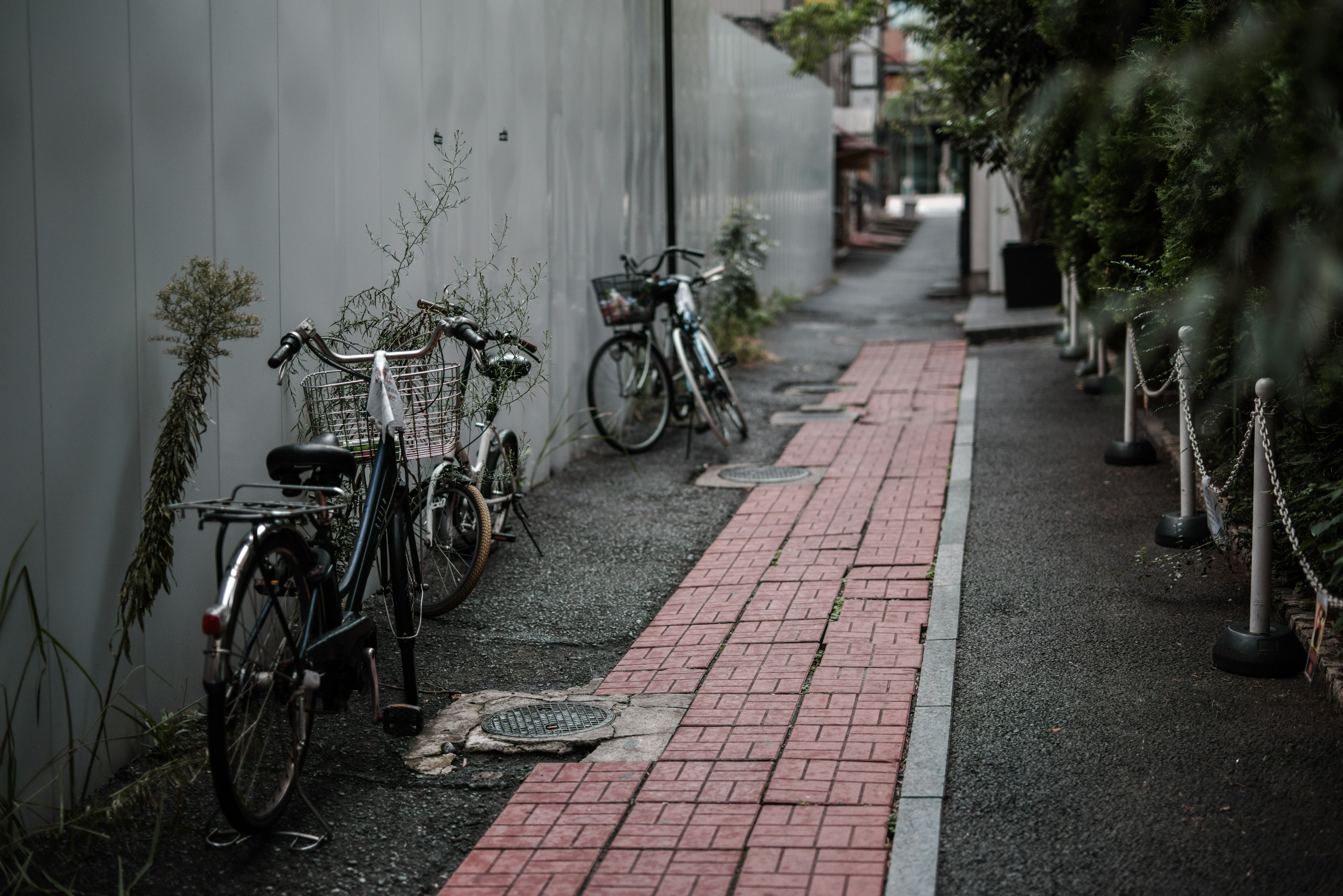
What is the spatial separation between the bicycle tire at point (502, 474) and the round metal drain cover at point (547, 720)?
1657 millimetres

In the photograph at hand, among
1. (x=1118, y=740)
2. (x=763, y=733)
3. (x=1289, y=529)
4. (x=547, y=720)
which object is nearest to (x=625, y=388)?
(x=547, y=720)

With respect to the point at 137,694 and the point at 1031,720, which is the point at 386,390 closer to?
the point at 137,694

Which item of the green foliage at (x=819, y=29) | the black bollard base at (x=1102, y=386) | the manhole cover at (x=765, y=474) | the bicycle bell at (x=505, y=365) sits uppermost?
the green foliage at (x=819, y=29)

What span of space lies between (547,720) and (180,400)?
1.69m

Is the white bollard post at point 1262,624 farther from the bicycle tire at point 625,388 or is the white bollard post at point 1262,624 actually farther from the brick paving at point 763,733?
the bicycle tire at point 625,388

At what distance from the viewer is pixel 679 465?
9125 mm

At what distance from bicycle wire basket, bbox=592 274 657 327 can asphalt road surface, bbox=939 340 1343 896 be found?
3.32 meters

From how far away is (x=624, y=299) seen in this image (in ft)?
30.6

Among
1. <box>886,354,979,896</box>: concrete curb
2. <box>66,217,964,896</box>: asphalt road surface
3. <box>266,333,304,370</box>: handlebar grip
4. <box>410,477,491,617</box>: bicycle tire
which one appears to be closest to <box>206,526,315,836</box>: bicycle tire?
<box>66,217,964,896</box>: asphalt road surface

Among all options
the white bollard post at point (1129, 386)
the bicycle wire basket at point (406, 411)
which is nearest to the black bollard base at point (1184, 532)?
the white bollard post at point (1129, 386)

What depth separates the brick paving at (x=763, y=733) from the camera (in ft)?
11.6

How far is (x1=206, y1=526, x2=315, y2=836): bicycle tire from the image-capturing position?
3.45m

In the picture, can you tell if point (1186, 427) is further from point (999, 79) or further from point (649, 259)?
point (999, 79)

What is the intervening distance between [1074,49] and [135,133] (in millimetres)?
6040
